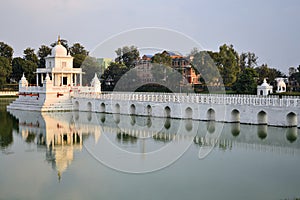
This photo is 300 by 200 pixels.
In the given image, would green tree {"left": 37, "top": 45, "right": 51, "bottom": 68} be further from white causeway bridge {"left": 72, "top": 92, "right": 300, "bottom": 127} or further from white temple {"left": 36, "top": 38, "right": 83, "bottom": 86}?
white causeway bridge {"left": 72, "top": 92, "right": 300, "bottom": 127}

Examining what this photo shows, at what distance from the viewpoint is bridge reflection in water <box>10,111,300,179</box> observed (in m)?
18.6

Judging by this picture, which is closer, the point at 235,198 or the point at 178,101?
the point at 235,198

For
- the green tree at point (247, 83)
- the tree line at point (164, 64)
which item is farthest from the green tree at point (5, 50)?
the green tree at point (247, 83)

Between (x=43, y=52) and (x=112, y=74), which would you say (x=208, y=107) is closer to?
(x=112, y=74)

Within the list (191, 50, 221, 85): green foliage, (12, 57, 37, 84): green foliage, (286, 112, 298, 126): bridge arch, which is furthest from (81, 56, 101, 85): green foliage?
(286, 112, 298, 126): bridge arch

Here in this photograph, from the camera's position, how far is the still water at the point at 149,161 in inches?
489

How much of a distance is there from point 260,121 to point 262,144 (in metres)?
4.92

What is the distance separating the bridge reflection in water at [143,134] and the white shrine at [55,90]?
20.2 ft

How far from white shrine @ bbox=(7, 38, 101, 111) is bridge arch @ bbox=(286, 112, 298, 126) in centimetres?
1922

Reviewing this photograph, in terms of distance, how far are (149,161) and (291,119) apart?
397 inches

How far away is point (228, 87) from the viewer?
44375 mm

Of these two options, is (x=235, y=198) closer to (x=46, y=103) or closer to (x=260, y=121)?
(x=260, y=121)

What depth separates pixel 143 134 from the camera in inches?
883

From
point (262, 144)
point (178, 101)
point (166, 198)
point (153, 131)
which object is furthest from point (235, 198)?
point (178, 101)
